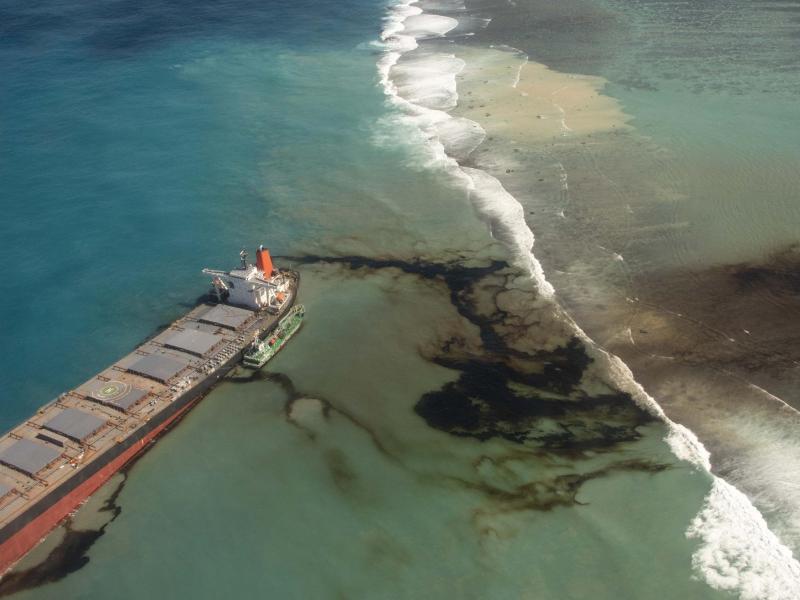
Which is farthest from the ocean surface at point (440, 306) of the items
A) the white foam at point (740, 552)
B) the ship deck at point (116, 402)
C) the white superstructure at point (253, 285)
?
the white superstructure at point (253, 285)

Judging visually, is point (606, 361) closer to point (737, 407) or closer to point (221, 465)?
point (737, 407)

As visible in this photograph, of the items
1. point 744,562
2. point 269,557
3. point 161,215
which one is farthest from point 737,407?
point 161,215

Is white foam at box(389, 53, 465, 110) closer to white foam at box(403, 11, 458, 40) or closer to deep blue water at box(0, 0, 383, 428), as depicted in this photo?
deep blue water at box(0, 0, 383, 428)

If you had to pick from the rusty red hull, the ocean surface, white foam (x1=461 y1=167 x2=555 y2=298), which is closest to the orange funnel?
the ocean surface

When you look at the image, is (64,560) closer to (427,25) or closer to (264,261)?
(264,261)

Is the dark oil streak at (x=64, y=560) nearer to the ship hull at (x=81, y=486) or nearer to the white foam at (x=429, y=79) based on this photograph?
the ship hull at (x=81, y=486)

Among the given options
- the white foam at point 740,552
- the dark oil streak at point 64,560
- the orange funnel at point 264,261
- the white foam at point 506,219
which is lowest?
the dark oil streak at point 64,560
